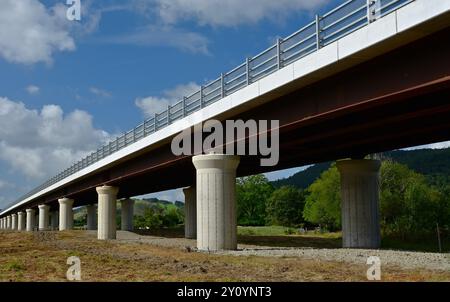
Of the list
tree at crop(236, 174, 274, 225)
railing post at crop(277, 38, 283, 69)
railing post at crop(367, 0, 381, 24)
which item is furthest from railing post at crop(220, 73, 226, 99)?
tree at crop(236, 174, 274, 225)

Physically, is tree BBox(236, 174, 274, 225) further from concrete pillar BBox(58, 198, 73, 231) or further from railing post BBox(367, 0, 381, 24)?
railing post BBox(367, 0, 381, 24)

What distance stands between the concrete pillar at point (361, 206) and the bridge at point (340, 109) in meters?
0.06

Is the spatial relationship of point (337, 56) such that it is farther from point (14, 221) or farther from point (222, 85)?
point (14, 221)

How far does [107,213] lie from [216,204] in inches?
1051

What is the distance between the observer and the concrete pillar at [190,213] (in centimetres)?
5734

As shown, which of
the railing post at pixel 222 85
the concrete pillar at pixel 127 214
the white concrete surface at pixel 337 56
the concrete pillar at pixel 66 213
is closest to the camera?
the white concrete surface at pixel 337 56

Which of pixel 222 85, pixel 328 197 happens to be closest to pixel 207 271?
pixel 222 85

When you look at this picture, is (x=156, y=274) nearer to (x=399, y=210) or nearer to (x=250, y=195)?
(x=399, y=210)

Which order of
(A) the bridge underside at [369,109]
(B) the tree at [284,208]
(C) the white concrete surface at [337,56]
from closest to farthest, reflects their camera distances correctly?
(C) the white concrete surface at [337,56], (A) the bridge underside at [369,109], (B) the tree at [284,208]

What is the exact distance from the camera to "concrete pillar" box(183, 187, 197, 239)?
57344mm

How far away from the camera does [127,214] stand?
8594 cm

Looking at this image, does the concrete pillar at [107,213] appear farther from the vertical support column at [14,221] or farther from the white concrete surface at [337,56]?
the vertical support column at [14,221]

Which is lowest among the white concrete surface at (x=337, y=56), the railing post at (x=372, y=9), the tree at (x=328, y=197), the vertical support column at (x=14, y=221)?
the vertical support column at (x=14, y=221)

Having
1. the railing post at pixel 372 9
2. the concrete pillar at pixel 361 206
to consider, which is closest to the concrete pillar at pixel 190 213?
the concrete pillar at pixel 361 206
